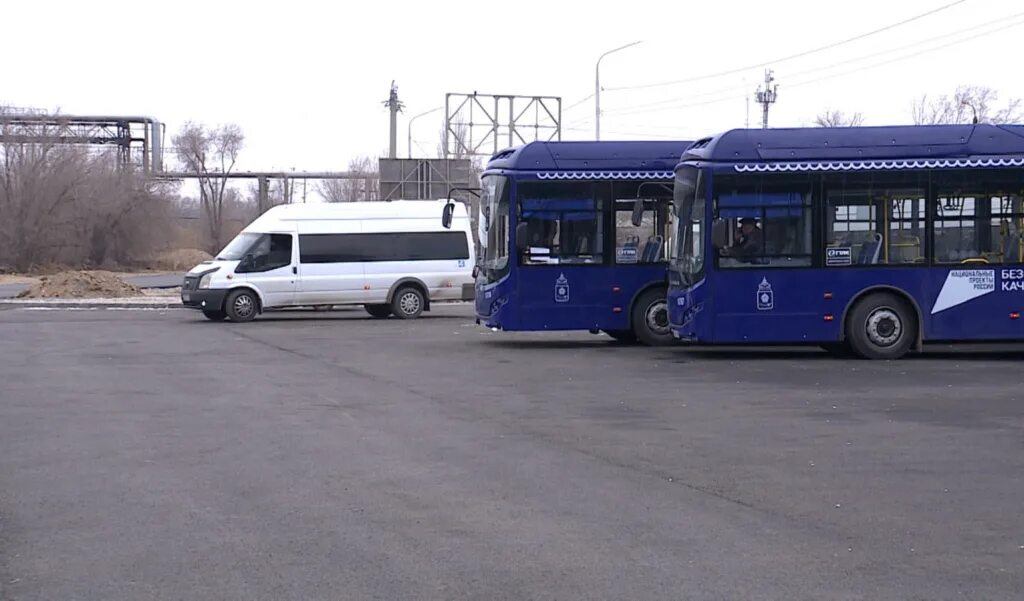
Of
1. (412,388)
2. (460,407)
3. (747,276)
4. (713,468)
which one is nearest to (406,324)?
(747,276)

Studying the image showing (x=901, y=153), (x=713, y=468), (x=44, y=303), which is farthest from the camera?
(x=44, y=303)

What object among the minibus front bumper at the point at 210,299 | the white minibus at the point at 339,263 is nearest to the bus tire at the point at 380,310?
the white minibus at the point at 339,263

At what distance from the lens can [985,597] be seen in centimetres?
602

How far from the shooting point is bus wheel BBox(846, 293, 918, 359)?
18.4 metres

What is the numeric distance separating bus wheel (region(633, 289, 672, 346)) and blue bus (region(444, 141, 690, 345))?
0.02 meters

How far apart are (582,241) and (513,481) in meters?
11.8

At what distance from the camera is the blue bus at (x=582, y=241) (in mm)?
20562

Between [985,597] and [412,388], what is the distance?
32.1 ft

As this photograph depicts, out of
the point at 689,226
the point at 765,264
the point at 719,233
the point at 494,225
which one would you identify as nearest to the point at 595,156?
the point at 494,225

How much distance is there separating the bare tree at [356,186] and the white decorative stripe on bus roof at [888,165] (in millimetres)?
62522

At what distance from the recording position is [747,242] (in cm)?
1859

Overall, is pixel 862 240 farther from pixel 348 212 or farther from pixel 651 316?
pixel 348 212

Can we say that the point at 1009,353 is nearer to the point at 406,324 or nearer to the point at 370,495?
the point at 406,324

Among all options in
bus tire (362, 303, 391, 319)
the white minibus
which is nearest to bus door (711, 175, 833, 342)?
the white minibus
